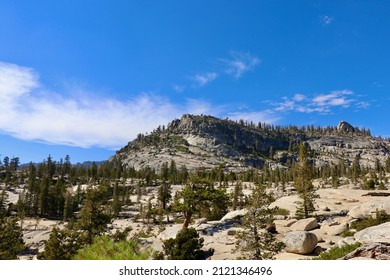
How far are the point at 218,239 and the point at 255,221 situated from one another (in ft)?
52.2

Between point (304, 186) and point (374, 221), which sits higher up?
point (304, 186)

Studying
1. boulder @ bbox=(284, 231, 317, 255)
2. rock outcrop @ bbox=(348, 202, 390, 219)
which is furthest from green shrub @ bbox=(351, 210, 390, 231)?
boulder @ bbox=(284, 231, 317, 255)

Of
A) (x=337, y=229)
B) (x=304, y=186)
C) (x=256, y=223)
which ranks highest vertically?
(x=304, y=186)

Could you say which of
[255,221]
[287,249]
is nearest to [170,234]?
[287,249]

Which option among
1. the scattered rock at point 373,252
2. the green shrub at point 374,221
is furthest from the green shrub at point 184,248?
the scattered rock at point 373,252

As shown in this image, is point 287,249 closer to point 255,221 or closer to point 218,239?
point 255,221

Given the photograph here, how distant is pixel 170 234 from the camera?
41281 millimetres

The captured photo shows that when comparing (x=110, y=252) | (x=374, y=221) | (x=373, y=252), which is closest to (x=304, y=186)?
(x=374, y=221)

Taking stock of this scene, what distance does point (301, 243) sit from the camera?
2819cm

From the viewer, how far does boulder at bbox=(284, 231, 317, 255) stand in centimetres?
2808

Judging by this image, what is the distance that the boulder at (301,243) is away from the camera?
2808cm

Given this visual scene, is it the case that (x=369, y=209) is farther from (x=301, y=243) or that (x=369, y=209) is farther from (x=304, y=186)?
(x=301, y=243)

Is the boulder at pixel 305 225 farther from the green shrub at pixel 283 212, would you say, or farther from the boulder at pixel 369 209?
the green shrub at pixel 283 212

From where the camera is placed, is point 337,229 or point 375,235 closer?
point 375,235
